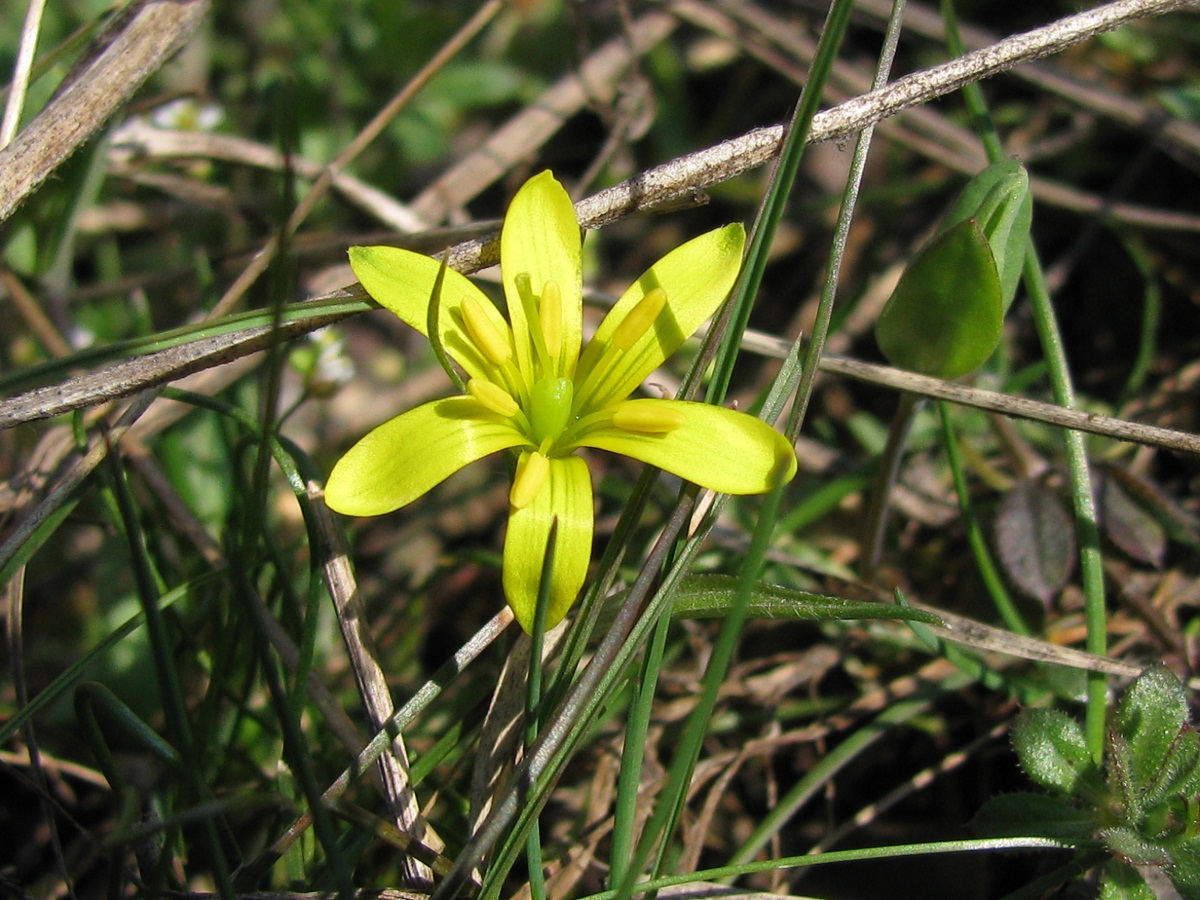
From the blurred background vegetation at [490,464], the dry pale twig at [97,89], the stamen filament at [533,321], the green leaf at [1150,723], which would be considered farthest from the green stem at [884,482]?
the dry pale twig at [97,89]

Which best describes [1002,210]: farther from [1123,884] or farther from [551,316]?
[1123,884]

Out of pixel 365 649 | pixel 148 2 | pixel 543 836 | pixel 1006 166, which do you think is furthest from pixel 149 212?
pixel 1006 166

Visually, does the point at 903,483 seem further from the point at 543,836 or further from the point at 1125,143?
the point at 1125,143

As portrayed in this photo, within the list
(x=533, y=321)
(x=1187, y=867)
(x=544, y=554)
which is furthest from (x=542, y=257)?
(x=1187, y=867)

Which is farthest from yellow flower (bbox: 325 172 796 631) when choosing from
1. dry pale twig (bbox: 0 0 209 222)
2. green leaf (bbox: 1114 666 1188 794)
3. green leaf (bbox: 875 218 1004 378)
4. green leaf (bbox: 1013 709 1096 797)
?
dry pale twig (bbox: 0 0 209 222)

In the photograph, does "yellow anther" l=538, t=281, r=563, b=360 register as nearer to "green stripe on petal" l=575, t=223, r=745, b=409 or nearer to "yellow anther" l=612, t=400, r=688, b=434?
"green stripe on petal" l=575, t=223, r=745, b=409

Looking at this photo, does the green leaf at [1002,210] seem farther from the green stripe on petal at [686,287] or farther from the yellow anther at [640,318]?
the yellow anther at [640,318]
